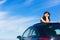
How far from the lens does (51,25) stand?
12867mm

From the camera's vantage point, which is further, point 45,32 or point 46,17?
point 46,17

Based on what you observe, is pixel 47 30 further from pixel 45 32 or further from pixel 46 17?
pixel 46 17

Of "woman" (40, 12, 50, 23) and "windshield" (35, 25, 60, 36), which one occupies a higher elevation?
"woman" (40, 12, 50, 23)

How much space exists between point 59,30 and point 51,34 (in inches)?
34.2

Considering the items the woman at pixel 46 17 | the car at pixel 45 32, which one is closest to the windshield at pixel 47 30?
the car at pixel 45 32

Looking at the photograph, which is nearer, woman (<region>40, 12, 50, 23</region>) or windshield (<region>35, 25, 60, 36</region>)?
windshield (<region>35, 25, 60, 36</region>)

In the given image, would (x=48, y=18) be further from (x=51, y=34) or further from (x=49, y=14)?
(x=51, y=34)

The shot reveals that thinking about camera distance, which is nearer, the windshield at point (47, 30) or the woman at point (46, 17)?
the windshield at point (47, 30)

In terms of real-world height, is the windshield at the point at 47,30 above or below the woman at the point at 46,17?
below

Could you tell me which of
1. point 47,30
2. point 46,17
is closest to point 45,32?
point 47,30

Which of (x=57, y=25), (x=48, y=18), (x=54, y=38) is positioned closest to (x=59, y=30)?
(x=57, y=25)

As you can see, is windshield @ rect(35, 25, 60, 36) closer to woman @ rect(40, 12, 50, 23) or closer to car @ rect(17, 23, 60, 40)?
car @ rect(17, 23, 60, 40)

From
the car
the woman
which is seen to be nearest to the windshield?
the car

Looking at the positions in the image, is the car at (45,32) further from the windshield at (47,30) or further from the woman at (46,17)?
the woman at (46,17)
